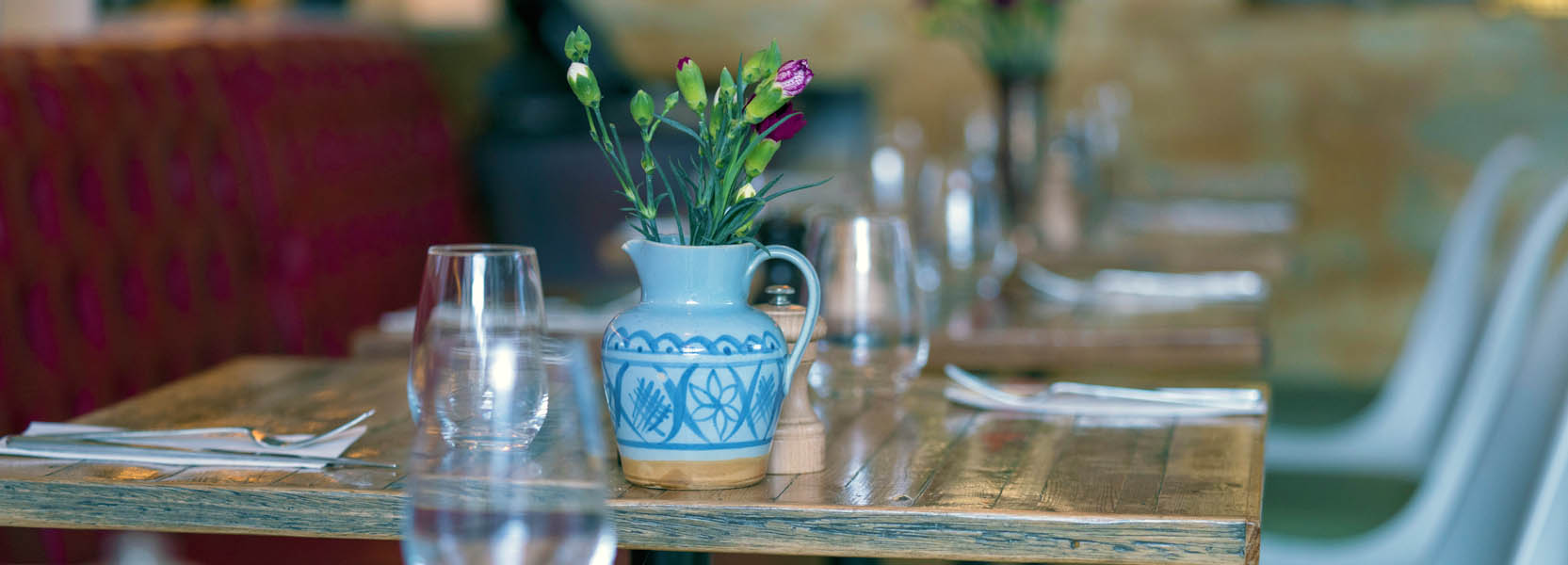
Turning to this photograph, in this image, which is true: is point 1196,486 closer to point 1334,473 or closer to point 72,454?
point 72,454

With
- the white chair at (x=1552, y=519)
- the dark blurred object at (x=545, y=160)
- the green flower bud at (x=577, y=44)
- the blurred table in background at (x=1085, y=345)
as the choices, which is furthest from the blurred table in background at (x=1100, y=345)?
the dark blurred object at (x=545, y=160)

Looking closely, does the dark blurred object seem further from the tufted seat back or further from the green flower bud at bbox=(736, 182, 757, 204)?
the green flower bud at bbox=(736, 182, 757, 204)

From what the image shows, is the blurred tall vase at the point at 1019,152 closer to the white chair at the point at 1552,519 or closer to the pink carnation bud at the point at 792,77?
the white chair at the point at 1552,519

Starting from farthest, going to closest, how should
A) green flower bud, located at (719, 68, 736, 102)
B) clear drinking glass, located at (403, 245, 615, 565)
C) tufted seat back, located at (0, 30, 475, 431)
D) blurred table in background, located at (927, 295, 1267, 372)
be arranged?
tufted seat back, located at (0, 30, 475, 431) < blurred table in background, located at (927, 295, 1267, 372) < green flower bud, located at (719, 68, 736, 102) < clear drinking glass, located at (403, 245, 615, 565)

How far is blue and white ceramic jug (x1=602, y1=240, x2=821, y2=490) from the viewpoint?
96cm

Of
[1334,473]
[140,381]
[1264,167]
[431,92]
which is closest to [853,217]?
[1334,473]

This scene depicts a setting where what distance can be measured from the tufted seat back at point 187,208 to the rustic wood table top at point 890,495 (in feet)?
4.32

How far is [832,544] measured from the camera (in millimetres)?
945

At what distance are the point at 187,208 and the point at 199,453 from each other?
1981 mm

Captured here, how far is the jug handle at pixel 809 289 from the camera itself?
3.25ft

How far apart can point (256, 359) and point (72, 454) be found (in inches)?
20.0

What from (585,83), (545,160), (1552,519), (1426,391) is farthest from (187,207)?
(1552,519)

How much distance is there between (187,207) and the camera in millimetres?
2947

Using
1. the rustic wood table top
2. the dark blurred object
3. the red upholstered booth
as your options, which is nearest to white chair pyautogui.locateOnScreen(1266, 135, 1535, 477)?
the rustic wood table top
